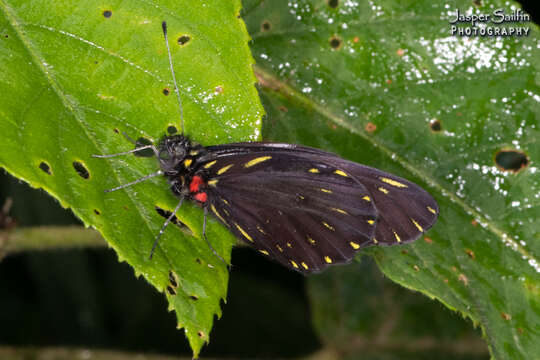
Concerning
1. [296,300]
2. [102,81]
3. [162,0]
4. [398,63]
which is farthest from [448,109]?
[296,300]

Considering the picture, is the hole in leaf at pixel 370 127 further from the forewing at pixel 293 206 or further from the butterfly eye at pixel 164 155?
the butterfly eye at pixel 164 155

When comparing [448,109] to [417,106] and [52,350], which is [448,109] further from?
[52,350]

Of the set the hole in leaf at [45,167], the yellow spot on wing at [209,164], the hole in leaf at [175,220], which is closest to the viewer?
the hole in leaf at [45,167]

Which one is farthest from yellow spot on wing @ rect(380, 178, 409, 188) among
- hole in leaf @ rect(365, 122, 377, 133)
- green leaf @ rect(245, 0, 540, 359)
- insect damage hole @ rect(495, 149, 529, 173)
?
insect damage hole @ rect(495, 149, 529, 173)

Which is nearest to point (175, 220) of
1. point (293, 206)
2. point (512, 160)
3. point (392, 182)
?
point (293, 206)

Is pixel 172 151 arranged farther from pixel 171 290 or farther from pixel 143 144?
pixel 171 290

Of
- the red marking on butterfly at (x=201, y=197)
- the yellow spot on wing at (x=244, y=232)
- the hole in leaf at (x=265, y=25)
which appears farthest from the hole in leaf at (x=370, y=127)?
the red marking on butterfly at (x=201, y=197)
